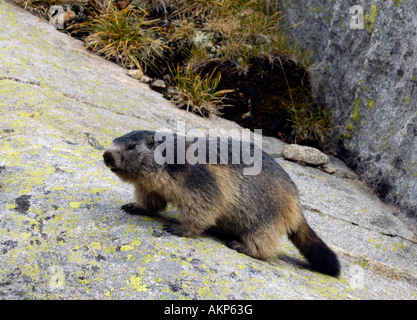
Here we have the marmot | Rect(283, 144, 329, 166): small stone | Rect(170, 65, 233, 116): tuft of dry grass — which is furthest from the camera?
Rect(170, 65, 233, 116): tuft of dry grass

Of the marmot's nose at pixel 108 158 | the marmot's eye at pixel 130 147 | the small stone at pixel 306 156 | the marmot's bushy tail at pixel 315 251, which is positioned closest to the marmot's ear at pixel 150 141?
the marmot's eye at pixel 130 147

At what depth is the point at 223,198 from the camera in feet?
15.4

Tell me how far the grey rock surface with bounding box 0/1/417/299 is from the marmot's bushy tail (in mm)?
164

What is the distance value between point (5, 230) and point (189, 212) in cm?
181

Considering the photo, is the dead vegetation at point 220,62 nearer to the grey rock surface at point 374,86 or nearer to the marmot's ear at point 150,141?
the grey rock surface at point 374,86

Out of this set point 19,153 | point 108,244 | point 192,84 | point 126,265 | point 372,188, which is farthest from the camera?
point 192,84

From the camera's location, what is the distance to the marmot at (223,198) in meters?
Result: 4.36

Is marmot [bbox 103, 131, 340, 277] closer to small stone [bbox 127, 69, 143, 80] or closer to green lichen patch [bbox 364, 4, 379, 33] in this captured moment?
green lichen patch [bbox 364, 4, 379, 33]

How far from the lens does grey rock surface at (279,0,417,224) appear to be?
23.8ft

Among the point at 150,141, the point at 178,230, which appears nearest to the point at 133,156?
the point at 150,141

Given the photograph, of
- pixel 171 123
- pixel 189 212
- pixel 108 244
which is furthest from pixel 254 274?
pixel 171 123

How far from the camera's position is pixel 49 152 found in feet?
17.1

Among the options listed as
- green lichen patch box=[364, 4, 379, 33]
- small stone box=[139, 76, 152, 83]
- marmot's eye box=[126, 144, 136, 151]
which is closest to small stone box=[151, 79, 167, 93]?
small stone box=[139, 76, 152, 83]

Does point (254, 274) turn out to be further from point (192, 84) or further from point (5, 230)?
point (192, 84)
